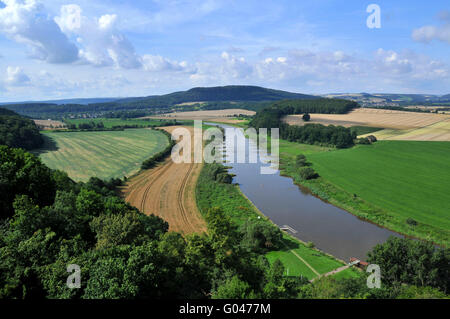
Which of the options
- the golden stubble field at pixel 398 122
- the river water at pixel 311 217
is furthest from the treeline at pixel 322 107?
the river water at pixel 311 217

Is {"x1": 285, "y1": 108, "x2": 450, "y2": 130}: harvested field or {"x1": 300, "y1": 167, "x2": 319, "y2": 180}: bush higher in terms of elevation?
{"x1": 285, "y1": 108, "x2": 450, "y2": 130}: harvested field

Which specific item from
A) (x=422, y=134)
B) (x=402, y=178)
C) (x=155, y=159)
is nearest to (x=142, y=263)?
(x=402, y=178)

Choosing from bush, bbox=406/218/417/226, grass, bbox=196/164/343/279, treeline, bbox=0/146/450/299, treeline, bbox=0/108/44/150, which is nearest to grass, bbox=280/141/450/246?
bush, bbox=406/218/417/226

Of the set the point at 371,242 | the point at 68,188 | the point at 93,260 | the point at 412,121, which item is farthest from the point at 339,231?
the point at 412,121

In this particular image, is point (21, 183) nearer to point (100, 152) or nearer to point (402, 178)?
point (100, 152)

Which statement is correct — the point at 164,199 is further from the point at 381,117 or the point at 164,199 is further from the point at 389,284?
the point at 381,117

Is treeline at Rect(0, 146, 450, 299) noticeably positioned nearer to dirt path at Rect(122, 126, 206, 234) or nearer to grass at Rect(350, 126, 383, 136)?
dirt path at Rect(122, 126, 206, 234)
